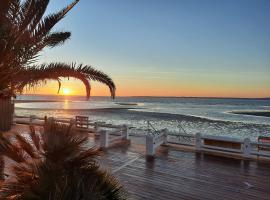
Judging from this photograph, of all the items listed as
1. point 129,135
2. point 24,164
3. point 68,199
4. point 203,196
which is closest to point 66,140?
point 24,164

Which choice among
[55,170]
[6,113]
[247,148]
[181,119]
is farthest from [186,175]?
[181,119]

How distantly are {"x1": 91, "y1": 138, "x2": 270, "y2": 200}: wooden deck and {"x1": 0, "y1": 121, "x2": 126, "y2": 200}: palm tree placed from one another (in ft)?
8.50

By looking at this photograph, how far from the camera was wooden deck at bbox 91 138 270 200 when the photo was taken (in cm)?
579

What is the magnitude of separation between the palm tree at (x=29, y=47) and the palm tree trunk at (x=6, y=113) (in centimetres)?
945

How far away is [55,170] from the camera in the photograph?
2.95 m

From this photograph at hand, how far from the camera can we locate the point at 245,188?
6109 millimetres

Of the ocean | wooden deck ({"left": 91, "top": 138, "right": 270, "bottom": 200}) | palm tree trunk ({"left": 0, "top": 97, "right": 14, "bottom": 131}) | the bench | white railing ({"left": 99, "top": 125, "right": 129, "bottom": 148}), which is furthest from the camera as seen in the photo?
the ocean

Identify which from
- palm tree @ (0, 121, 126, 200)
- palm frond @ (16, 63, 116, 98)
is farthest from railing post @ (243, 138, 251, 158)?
palm tree @ (0, 121, 126, 200)

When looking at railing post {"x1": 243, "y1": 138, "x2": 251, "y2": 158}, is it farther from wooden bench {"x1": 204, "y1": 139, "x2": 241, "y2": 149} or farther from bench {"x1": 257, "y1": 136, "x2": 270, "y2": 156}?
bench {"x1": 257, "y1": 136, "x2": 270, "y2": 156}

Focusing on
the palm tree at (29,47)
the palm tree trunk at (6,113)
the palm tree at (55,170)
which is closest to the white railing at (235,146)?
the palm tree at (29,47)

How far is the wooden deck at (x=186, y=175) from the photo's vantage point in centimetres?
579

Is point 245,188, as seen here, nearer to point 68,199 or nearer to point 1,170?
point 68,199

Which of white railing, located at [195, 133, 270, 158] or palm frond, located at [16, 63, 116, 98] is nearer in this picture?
palm frond, located at [16, 63, 116, 98]

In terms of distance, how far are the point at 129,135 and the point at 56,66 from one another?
7667 millimetres
